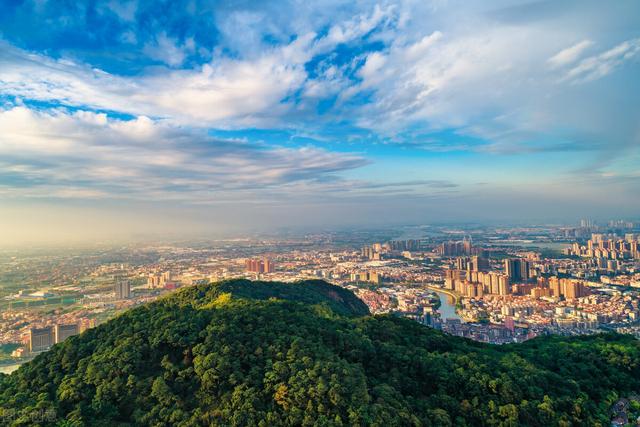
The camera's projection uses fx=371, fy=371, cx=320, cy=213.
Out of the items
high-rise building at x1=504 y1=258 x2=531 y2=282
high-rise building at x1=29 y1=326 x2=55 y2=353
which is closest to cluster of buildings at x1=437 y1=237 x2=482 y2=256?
high-rise building at x1=504 y1=258 x2=531 y2=282

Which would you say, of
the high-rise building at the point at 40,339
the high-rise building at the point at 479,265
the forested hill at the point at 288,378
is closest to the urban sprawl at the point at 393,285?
the high-rise building at the point at 40,339

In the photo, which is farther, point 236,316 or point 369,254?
point 369,254

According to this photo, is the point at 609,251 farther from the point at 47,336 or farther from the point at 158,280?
the point at 47,336

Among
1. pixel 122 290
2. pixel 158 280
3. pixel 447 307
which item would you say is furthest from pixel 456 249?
pixel 122 290

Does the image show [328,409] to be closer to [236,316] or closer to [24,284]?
[236,316]

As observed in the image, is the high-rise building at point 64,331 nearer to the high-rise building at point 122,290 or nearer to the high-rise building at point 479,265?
the high-rise building at point 122,290

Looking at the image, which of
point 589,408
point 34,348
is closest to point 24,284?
point 34,348
